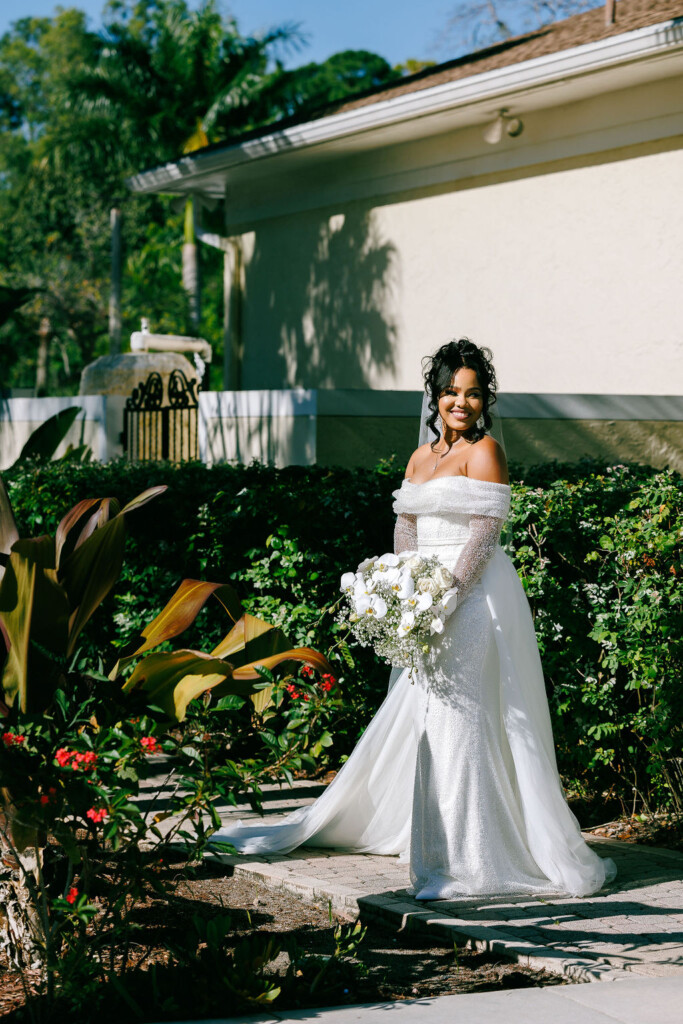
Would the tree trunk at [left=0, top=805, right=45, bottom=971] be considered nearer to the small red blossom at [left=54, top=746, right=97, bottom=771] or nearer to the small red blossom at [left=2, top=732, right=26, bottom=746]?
the small red blossom at [left=2, top=732, right=26, bottom=746]

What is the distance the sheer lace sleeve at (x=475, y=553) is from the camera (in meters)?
4.91

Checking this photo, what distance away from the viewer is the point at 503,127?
1119 cm

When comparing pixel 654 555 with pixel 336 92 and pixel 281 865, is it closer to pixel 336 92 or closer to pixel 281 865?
pixel 281 865

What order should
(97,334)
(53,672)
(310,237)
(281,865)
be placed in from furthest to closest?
(97,334) → (310,237) → (281,865) → (53,672)

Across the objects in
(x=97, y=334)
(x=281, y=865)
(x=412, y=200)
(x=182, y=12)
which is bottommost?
(x=281, y=865)

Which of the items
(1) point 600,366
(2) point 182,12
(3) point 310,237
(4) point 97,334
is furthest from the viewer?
(4) point 97,334

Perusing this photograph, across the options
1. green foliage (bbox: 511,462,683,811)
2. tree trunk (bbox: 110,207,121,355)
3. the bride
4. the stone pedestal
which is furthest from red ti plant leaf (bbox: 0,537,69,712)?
tree trunk (bbox: 110,207,121,355)

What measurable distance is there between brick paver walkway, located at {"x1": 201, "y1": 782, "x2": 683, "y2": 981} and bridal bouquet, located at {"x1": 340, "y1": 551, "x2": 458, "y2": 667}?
0.99 metres

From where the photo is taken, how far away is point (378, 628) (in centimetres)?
494

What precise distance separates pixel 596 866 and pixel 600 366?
6471 millimetres

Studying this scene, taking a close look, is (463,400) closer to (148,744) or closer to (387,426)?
(148,744)

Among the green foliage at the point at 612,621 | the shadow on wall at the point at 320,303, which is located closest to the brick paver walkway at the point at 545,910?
the green foliage at the point at 612,621

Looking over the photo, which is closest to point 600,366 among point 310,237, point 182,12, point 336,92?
point 310,237

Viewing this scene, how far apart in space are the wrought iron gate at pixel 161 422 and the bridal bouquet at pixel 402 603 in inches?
271
